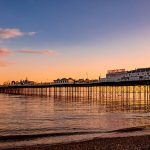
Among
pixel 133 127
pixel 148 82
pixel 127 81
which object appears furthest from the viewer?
pixel 127 81

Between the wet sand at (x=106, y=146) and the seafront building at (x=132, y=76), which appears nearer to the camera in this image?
the wet sand at (x=106, y=146)

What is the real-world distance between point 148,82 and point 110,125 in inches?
1456

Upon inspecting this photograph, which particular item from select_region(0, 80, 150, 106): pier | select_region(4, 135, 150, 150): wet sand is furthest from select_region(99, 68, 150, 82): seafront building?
select_region(4, 135, 150, 150): wet sand

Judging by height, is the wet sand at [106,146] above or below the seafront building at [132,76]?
below

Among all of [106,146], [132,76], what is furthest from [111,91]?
[106,146]

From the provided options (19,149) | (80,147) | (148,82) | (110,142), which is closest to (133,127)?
(110,142)

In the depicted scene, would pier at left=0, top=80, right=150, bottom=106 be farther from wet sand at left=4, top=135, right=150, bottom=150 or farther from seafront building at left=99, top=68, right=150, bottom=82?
wet sand at left=4, top=135, right=150, bottom=150

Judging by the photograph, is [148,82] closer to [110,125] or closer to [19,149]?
[110,125]

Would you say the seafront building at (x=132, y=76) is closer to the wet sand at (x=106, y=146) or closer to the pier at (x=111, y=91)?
the pier at (x=111, y=91)

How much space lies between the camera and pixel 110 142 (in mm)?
17984

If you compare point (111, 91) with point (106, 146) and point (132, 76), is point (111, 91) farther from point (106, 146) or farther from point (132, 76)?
point (106, 146)

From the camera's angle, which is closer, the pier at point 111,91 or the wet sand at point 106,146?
the wet sand at point 106,146

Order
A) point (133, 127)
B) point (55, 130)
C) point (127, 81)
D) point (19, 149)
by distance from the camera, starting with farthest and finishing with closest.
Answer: point (127, 81) < point (133, 127) < point (55, 130) < point (19, 149)

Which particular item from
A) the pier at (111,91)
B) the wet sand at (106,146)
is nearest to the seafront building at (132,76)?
the pier at (111,91)
